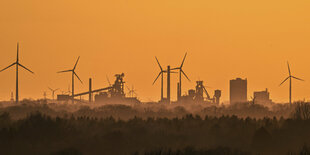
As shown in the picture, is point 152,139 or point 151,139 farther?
point 152,139

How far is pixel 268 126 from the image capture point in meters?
79.9

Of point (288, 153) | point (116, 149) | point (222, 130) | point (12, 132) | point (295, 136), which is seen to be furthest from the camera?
point (222, 130)

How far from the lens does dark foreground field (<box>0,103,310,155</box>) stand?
59.4m

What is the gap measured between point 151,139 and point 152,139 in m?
0.21

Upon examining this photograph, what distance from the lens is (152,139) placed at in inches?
2771

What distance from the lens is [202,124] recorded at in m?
89.1

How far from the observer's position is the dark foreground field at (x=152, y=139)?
5938 cm

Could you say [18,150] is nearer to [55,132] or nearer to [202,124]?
[55,132]

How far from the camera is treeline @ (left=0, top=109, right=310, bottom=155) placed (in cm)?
5944

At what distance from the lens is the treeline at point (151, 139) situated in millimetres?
59438

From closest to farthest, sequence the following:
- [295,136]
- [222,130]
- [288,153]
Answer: [288,153]
[295,136]
[222,130]

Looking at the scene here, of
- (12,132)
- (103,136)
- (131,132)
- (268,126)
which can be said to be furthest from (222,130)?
(12,132)

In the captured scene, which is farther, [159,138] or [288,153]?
[159,138]

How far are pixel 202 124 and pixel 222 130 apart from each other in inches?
422
